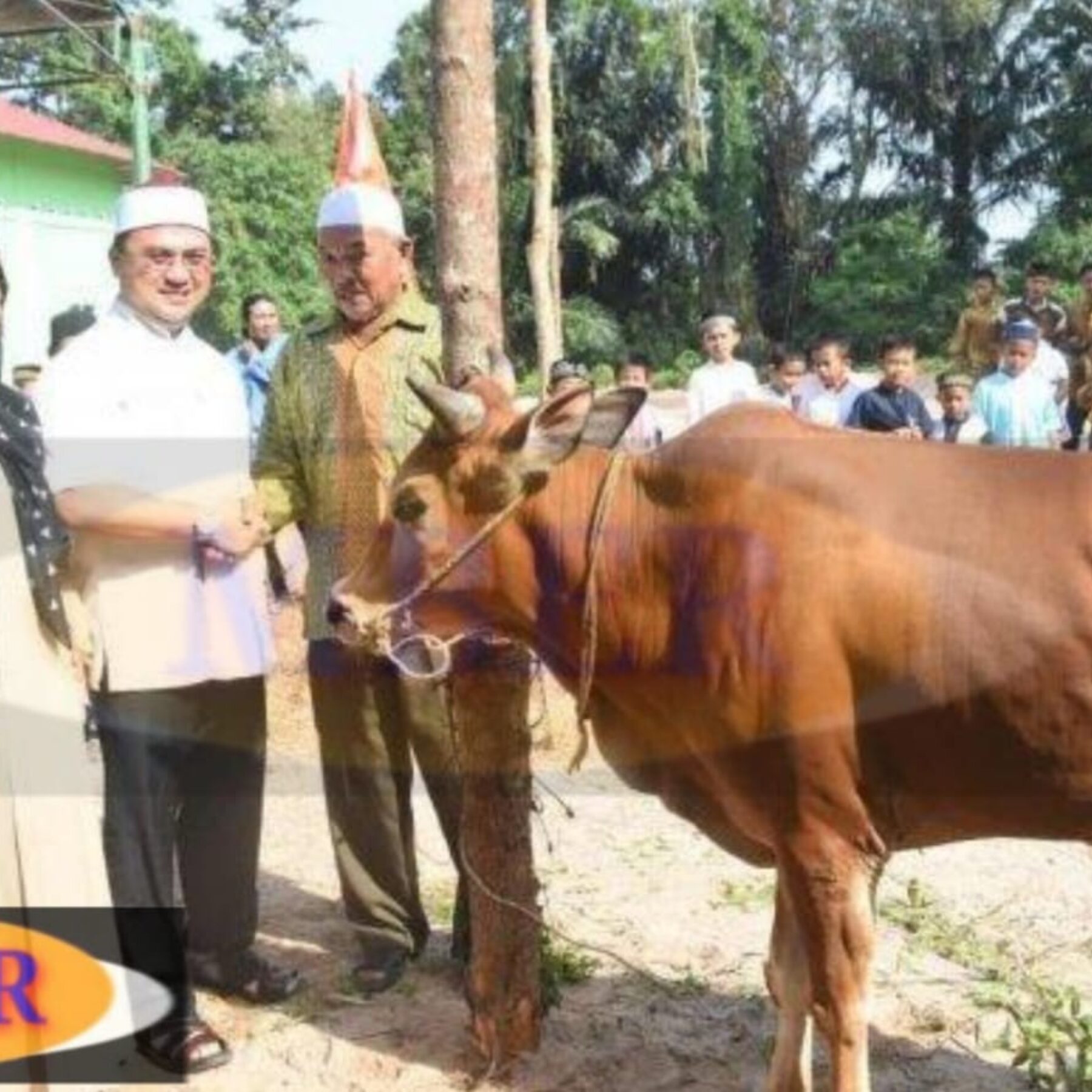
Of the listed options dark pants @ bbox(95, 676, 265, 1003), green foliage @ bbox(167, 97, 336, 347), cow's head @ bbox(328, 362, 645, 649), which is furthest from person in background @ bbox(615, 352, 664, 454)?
green foliage @ bbox(167, 97, 336, 347)

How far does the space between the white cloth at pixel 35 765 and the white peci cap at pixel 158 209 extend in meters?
0.88

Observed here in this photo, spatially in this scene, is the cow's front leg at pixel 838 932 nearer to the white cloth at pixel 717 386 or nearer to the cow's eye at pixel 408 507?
the cow's eye at pixel 408 507

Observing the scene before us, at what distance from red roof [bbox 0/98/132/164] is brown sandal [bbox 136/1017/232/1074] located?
19.5m

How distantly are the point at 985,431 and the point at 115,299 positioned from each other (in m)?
6.38

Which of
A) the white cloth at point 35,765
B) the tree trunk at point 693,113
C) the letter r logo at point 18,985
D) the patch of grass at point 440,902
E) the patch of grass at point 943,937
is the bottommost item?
the patch of grass at point 943,937

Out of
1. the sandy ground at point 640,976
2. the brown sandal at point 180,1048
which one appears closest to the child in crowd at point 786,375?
the sandy ground at point 640,976

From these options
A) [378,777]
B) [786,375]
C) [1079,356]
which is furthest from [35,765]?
[786,375]

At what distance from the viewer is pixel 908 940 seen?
15.5ft

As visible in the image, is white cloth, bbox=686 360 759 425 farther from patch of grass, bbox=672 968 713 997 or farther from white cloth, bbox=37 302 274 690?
white cloth, bbox=37 302 274 690

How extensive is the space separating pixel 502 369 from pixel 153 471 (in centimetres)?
89

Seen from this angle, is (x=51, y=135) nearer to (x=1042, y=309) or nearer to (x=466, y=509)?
(x=1042, y=309)

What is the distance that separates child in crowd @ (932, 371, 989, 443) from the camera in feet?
30.7

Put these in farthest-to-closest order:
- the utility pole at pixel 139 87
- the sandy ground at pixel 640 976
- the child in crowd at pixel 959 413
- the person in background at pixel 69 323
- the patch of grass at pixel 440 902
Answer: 1. the utility pole at pixel 139 87
2. the child in crowd at pixel 959 413
3. the person in background at pixel 69 323
4. the patch of grass at pixel 440 902
5. the sandy ground at pixel 640 976

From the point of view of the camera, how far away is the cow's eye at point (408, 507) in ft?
11.1
